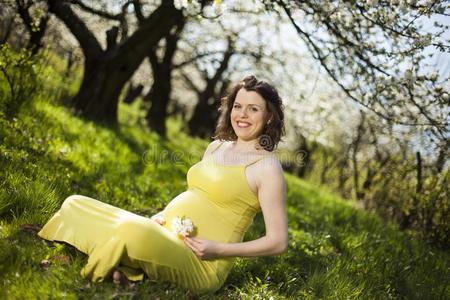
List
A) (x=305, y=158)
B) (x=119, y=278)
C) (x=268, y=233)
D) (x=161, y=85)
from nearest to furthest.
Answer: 1. (x=119, y=278)
2. (x=268, y=233)
3. (x=161, y=85)
4. (x=305, y=158)

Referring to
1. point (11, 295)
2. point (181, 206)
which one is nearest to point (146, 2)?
point (181, 206)

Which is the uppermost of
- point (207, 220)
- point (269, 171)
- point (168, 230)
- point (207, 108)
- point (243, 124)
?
point (207, 108)

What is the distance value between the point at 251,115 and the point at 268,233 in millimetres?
790

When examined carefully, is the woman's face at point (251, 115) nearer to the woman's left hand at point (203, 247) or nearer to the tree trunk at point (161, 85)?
the woman's left hand at point (203, 247)

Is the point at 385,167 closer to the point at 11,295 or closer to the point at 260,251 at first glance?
the point at 260,251

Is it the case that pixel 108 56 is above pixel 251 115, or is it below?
above

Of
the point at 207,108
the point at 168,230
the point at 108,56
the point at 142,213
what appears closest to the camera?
the point at 168,230

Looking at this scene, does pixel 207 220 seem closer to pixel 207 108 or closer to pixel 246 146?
pixel 246 146

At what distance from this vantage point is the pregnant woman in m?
2.37

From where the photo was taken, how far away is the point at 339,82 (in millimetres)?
4773

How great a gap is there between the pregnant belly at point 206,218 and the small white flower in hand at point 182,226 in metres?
0.08

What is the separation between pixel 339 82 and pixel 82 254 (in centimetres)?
322

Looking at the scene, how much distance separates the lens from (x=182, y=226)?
8.50 ft

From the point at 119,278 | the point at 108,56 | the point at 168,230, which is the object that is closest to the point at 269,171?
the point at 168,230
